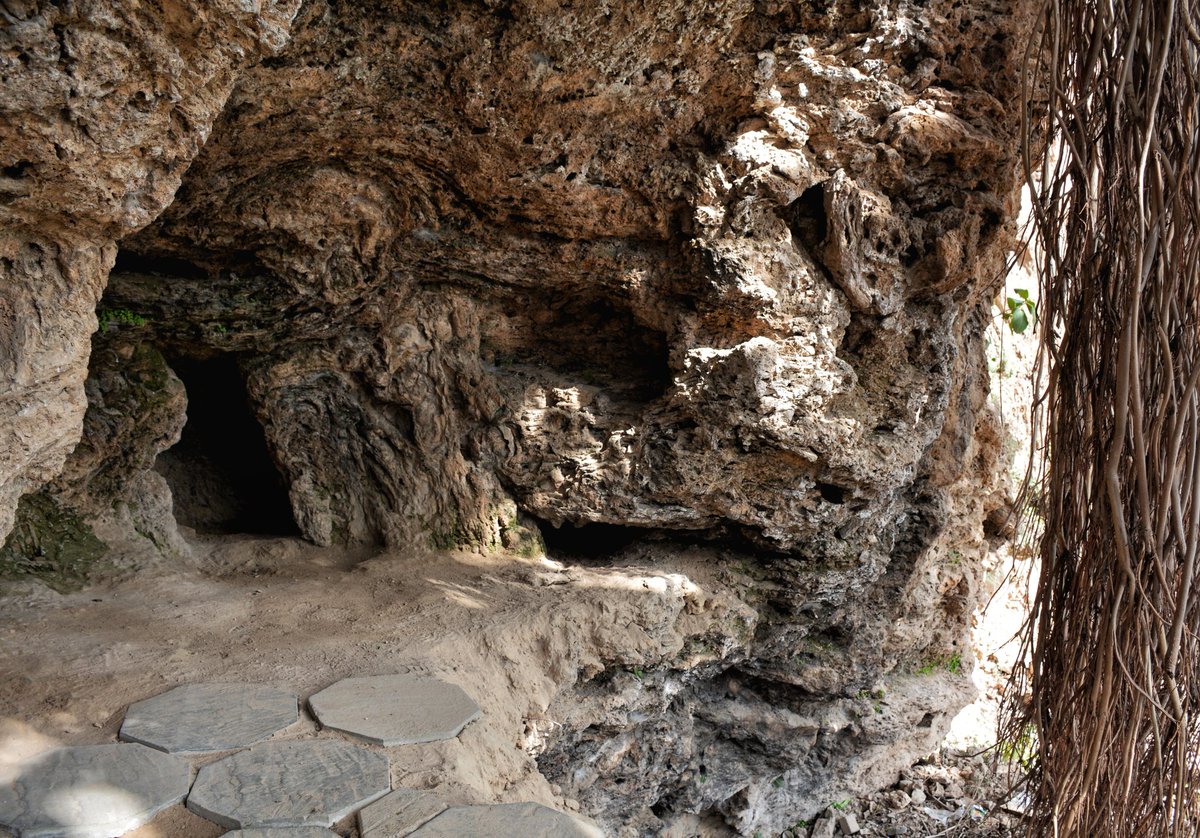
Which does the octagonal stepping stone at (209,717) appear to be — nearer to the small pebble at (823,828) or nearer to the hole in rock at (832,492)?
the hole in rock at (832,492)

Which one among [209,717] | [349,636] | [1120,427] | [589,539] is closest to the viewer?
[1120,427]

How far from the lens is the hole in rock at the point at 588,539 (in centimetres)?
443

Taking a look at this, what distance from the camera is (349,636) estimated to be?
10.3 ft

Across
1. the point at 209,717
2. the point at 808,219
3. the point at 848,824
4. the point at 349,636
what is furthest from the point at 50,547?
the point at 848,824

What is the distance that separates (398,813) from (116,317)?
2.44m

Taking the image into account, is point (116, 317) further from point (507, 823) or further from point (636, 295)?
point (507, 823)

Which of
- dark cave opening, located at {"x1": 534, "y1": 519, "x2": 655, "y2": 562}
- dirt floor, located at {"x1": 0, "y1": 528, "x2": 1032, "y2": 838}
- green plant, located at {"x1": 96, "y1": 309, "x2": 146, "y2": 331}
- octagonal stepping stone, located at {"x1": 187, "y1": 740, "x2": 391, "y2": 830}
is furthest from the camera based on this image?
dark cave opening, located at {"x1": 534, "y1": 519, "x2": 655, "y2": 562}

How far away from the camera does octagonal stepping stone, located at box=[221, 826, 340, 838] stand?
185 centimetres

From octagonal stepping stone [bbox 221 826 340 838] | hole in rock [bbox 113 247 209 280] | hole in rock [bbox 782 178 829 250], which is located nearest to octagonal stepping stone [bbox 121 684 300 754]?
octagonal stepping stone [bbox 221 826 340 838]

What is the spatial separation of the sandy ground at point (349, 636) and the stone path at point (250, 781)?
0.06 meters

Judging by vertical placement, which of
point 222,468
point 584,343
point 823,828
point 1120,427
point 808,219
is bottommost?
point 823,828

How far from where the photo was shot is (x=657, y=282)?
400 cm

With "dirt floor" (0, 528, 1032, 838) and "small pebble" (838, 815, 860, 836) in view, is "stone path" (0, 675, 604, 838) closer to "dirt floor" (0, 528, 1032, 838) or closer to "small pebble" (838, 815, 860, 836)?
"dirt floor" (0, 528, 1032, 838)

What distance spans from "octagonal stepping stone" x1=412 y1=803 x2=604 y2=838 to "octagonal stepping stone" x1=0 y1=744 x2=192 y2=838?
62cm
